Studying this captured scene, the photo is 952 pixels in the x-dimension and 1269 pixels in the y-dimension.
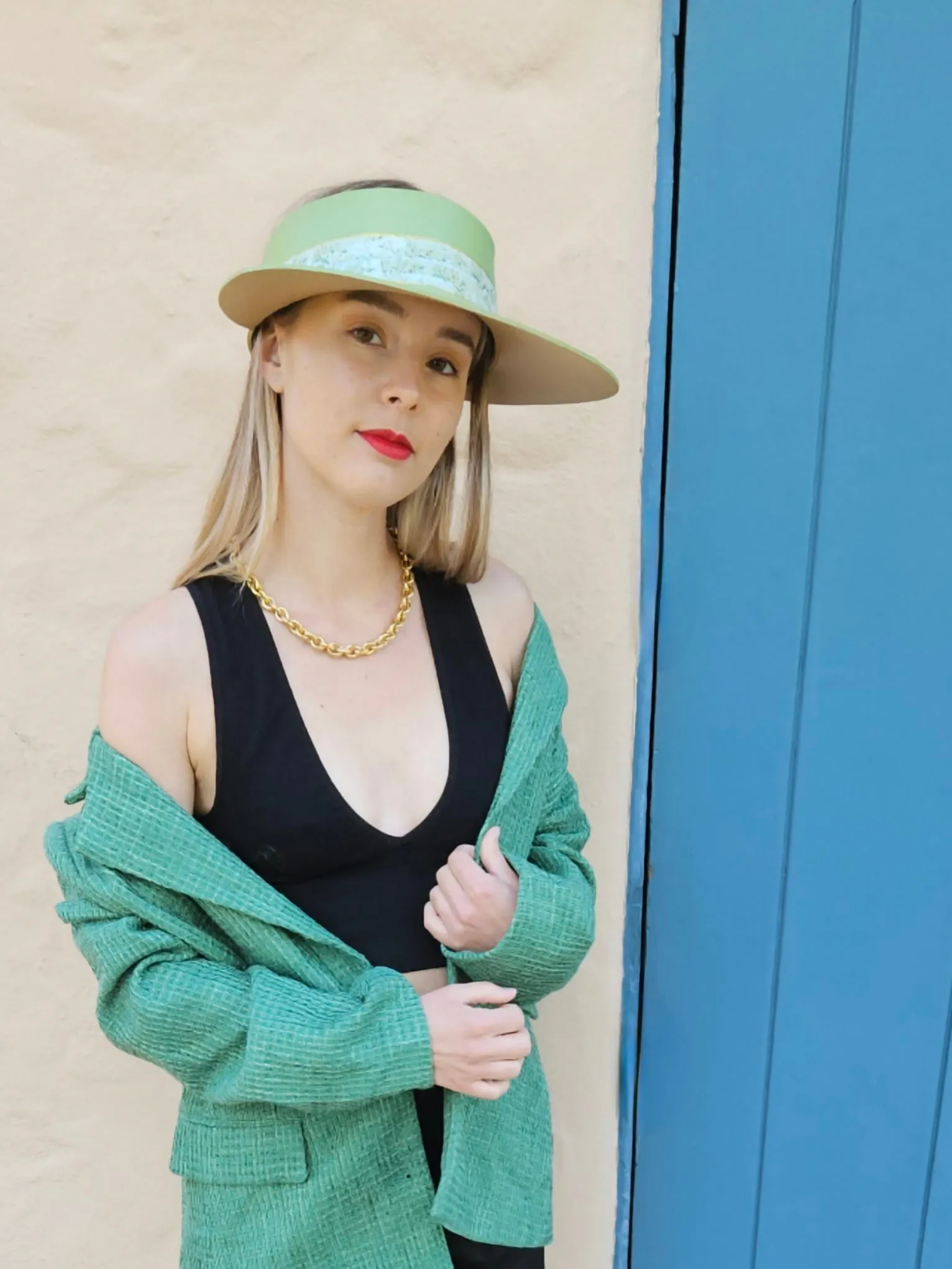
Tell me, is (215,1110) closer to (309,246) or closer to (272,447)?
(272,447)

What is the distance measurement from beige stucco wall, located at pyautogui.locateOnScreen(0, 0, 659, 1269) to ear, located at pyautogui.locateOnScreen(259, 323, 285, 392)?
336 millimetres

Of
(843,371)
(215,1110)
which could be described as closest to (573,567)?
Answer: (843,371)

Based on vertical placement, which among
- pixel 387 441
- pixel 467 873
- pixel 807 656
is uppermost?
pixel 387 441

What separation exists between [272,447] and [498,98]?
0.57 meters

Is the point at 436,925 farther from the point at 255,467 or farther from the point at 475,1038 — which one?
the point at 255,467

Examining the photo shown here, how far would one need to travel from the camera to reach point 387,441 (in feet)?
2.65

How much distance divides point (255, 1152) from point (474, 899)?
0.99 feet

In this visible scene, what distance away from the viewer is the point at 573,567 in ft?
3.95

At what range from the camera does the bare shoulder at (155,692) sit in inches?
30.9

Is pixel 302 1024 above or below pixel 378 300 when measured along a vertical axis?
below

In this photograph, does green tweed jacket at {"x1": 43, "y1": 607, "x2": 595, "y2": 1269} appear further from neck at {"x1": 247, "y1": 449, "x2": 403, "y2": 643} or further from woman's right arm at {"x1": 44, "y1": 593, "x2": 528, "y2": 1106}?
neck at {"x1": 247, "y1": 449, "x2": 403, "y2": 643}

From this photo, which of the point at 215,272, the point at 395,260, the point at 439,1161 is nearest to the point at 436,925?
the point at 439,1161

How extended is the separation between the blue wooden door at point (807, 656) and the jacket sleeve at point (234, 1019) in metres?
0.56

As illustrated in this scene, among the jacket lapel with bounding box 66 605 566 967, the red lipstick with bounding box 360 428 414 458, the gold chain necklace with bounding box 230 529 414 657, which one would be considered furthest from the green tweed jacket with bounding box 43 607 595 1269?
the red lipstick with bounding box 360 428 414 458
